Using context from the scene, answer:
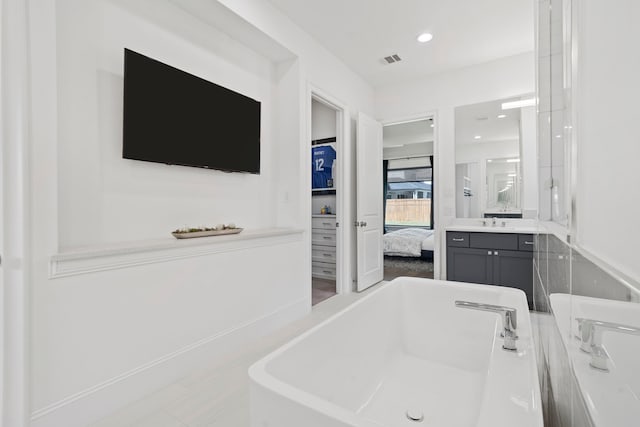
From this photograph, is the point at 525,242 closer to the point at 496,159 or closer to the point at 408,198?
the point at 496,159

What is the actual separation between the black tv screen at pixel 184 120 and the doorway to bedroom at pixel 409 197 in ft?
8.66

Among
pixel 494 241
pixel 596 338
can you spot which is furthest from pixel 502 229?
pixel 596 338

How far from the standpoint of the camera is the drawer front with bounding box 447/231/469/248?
11.6 feet

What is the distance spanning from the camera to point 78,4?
1.75 m

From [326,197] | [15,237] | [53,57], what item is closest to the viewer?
[15,237]

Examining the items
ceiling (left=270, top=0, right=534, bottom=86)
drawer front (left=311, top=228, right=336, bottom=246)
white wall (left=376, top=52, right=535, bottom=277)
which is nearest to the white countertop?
white wall (left=376, top=52, right=535, bottom=277)

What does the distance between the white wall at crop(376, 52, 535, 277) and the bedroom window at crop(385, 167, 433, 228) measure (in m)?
1.32

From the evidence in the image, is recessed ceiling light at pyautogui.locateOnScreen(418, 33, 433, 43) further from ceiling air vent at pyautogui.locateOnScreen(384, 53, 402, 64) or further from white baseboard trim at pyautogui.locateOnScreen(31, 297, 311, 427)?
white baseboard trim at pyautogui.locateOnScreen(31, 297, 311, 427)

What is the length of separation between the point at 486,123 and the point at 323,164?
229cm

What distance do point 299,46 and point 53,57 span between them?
213 cm

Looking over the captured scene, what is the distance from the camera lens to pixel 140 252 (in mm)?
1767

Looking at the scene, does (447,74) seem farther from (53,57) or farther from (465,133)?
(53,57)

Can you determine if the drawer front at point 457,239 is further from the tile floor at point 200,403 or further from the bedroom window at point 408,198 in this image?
the tile floor at point 200,403

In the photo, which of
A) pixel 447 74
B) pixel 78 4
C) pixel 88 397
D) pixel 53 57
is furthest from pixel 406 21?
pixel 88 397
